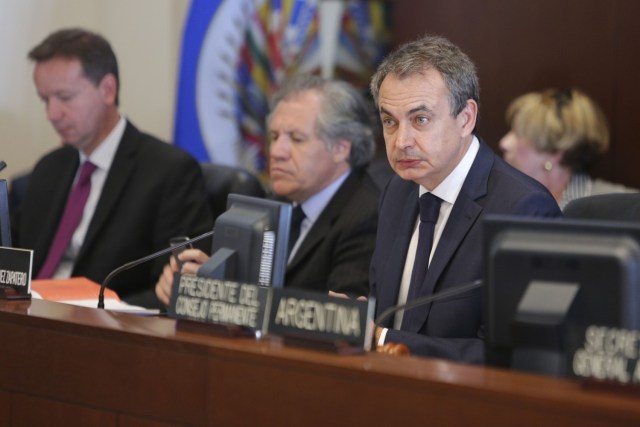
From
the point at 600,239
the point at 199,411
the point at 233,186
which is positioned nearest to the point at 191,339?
the point at 199,411

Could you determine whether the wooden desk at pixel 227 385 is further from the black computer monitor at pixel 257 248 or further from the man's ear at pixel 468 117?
the man's ear at pixel 468 117

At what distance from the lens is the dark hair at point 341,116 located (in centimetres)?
329

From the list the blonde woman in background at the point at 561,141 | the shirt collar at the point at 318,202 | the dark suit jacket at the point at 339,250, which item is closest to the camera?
the dark suit jacket at the point at 339,250

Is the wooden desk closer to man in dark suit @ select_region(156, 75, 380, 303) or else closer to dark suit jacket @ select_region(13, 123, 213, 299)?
man in dark suit @ select_region(156, 75, 380, 303)

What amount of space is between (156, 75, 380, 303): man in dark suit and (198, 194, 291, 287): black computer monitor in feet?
2.84

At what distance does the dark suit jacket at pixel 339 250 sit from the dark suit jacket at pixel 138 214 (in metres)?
0.54

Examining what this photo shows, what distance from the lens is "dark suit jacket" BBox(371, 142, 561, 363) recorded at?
7.52 ft

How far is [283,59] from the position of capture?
192 inches

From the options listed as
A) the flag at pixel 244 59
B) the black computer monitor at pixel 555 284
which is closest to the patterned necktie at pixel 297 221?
the black computer monitor at pixel 555 284

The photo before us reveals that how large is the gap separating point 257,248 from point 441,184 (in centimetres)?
64

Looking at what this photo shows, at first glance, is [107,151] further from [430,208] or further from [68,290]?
[430,208]

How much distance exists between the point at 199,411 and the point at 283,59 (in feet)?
10.5

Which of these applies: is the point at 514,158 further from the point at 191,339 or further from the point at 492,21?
the point at 191,339

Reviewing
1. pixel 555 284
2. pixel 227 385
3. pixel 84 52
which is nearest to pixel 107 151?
pixel 84 52
